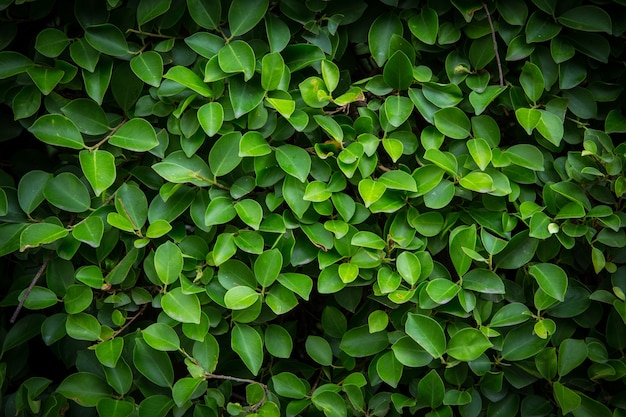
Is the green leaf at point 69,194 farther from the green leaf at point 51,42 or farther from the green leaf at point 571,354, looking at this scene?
the green leaf at point 571,354

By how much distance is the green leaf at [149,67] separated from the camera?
1.29 m

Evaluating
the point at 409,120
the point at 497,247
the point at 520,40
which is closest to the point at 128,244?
the point at 409,120

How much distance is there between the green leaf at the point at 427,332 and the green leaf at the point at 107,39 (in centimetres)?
88

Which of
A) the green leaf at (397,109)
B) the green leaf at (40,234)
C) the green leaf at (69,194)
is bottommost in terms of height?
the green leaf at (40,234)

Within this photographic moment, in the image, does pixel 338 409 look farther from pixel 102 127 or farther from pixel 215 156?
pixel 102 127

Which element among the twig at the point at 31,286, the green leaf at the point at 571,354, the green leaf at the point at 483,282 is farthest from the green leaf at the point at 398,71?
the twig at the point at 31,286

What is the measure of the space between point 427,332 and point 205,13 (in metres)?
0.86

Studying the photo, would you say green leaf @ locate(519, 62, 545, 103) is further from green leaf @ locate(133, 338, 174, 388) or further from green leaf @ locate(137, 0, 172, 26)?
green leaf @ locate(133, 338, 174, 388)

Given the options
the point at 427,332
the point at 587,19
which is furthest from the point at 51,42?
the point at 587,19

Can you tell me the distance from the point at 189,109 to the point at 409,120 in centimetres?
52

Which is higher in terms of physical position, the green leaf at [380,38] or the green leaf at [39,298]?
the green leaf at [380,38]

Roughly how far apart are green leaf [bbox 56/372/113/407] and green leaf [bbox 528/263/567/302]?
102 cm

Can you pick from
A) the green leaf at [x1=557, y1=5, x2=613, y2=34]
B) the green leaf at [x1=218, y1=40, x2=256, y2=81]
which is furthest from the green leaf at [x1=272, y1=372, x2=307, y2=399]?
the green leaf at [x1=557, y1=5, x2=613, y2=34]

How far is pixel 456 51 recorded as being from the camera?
1.38m
